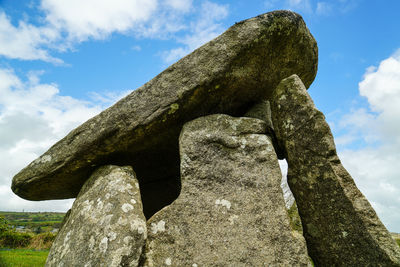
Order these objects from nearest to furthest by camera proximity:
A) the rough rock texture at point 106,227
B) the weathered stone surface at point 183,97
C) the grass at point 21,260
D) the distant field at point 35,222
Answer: the rough rock texture at point 106,227
the weathered stone surface at point 183,97
the grass at point 21,260
the distant field at point 35,222

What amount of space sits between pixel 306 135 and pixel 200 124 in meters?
1.48

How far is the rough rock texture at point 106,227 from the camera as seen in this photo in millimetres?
3113

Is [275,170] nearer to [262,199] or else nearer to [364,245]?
[262,199]

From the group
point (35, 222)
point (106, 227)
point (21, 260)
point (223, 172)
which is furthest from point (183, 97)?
point (35, 222)

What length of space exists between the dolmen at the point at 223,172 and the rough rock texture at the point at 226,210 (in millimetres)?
12

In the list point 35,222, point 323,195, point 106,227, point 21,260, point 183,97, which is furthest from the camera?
point 35,222

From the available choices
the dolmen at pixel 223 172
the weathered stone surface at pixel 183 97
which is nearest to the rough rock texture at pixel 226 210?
the dolmen at pixel 223 172

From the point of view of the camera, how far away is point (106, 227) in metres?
3.36

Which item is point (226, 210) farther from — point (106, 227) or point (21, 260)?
point (21, 260)

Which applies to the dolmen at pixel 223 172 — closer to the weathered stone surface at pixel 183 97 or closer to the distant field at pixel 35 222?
the weathered stone surface at pixel 183 97

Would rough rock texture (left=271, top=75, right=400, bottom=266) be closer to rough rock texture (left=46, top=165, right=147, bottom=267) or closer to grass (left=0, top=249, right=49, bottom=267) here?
rough rock texture (left=46, top=165, right=147, bottom=267)

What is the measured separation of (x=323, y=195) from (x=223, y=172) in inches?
51.5

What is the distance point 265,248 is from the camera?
10.3ft

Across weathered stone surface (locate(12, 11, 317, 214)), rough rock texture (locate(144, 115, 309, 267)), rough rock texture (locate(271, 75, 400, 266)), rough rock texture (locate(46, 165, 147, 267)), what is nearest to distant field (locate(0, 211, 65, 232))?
weathered stone surface (locate(12, 11, 317, 214))
